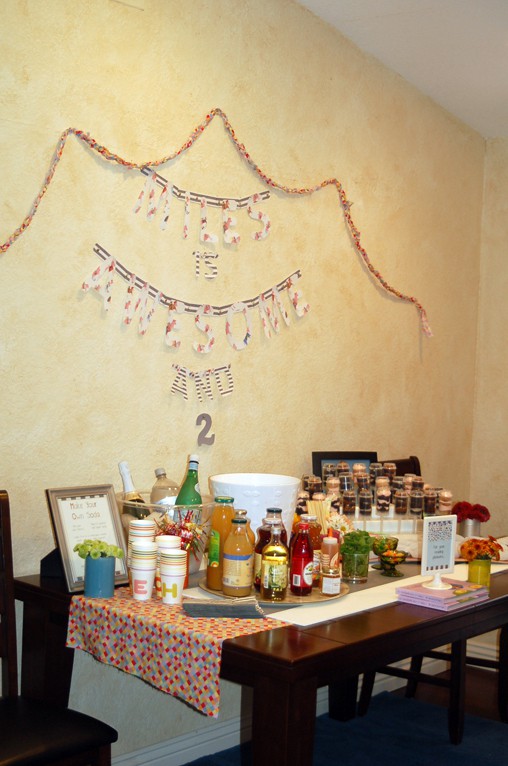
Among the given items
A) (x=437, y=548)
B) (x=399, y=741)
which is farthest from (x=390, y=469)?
(x=399, y=741)

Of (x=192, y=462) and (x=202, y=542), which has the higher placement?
(x=192, y=462)

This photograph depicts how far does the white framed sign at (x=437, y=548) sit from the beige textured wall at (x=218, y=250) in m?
0.84

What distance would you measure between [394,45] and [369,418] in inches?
59.9

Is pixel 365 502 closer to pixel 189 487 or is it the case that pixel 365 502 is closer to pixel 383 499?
pixel 383 499

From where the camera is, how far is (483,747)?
10.2ft

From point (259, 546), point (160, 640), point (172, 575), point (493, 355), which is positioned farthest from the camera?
point (493, 355)

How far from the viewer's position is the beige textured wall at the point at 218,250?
7.34 ft

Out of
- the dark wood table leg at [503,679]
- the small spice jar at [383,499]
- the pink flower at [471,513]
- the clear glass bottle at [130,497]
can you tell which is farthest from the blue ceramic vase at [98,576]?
the dark wood table leg at [503,679]

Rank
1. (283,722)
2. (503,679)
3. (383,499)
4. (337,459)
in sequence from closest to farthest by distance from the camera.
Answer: (283,722) → (383,499) → (337,459) → (503,679)

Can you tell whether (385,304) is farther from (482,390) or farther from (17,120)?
(17,120)

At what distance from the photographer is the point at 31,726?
181 cm

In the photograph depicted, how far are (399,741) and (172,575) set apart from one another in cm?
162

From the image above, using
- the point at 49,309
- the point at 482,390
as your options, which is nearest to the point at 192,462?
the point at 49,309

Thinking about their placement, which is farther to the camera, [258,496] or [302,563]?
[258,496]
